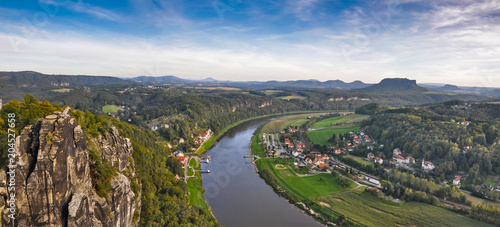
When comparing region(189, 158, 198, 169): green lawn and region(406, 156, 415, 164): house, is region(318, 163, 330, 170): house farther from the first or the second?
region(189, 158, 198, 169): green lawn

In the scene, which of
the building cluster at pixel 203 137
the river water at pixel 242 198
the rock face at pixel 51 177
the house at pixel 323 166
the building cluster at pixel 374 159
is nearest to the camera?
the rock face at pixel 51 177

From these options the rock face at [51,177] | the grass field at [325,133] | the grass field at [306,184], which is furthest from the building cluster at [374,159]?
the rock face at [51,177]

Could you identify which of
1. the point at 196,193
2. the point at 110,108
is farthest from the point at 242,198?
the point at 110,108

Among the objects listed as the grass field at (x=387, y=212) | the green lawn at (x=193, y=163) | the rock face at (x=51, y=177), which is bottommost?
the grass field at (x=387, y=212)

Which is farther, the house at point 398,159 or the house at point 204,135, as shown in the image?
the house at point 204,135

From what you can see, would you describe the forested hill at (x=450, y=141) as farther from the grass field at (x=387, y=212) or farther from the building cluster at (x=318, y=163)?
the building cluster at (x=318, y=163)

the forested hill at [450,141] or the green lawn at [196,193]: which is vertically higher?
the forested hill at [450,141]

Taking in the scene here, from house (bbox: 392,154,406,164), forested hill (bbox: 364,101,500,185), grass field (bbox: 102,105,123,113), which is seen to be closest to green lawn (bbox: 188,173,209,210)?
forested hill (bbox: 364,101,500,185)
